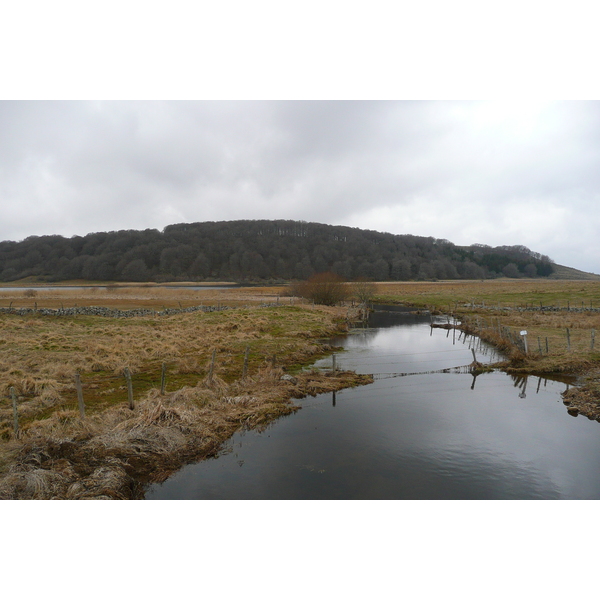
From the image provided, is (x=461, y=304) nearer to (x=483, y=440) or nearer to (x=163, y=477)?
(x=483, y=440)

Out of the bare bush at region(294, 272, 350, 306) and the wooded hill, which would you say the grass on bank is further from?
the wooded hill

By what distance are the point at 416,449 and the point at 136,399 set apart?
10.2 metres

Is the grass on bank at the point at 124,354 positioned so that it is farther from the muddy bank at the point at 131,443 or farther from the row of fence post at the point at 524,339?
the row of fence post at the point at 524,339

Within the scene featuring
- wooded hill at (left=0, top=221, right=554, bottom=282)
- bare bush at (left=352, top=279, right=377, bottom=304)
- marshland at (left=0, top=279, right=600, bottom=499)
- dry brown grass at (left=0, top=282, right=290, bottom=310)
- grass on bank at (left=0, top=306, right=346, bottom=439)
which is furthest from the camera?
wooded hill at (left=0, top=221, right=554, bottom=282)

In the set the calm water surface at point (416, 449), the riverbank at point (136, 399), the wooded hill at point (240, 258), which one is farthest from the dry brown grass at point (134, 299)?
the wooded hill at point (240, 258)

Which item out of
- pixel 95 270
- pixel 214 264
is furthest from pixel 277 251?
pixel 95 270

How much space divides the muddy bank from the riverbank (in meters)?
0.03

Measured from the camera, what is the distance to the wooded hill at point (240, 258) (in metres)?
145

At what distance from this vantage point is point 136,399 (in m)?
13.8

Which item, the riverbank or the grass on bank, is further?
the grass on bank

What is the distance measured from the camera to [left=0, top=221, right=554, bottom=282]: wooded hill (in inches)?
5694

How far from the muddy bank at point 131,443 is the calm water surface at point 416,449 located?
60 cm

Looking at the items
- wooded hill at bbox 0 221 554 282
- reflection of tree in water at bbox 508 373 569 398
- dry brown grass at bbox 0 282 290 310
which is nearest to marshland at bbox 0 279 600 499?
reflection of tree in water at bbox 508 373 569 398

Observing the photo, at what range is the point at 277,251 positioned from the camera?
16512cm
